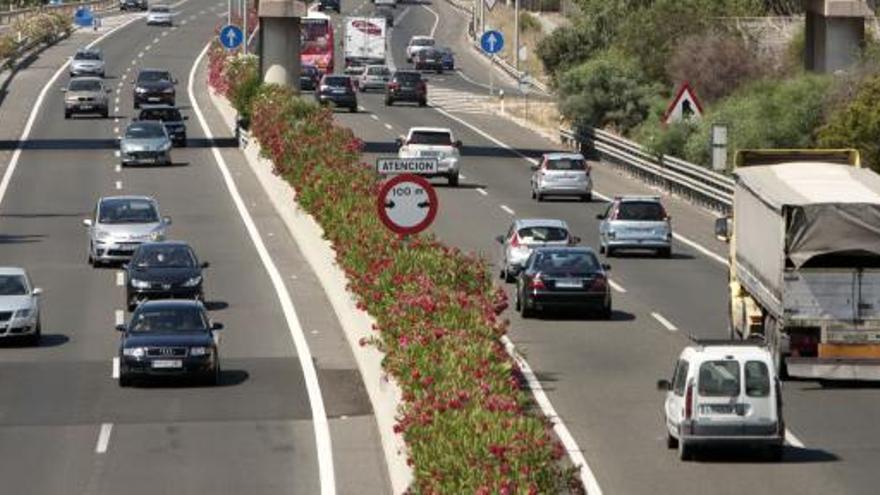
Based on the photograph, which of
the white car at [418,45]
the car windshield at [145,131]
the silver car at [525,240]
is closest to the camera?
the silver car at [525,240]

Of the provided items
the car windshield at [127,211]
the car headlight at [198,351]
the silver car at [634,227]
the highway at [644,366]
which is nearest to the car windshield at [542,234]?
the highway at [644,366]

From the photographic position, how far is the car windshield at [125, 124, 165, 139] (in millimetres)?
72500

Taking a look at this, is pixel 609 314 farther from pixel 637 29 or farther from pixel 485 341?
pixel 637 29

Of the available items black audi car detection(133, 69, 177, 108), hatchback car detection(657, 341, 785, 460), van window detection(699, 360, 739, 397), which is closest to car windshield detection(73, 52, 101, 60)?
black audi car detection(133, 69, 177, 108)

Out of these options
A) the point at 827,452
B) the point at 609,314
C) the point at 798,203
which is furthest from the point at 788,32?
the point at 827,452

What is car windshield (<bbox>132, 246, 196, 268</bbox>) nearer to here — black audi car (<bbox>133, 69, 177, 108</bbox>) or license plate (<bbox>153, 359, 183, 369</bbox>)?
license plate (<bbox>153, 359, 183, 369</bbox>)

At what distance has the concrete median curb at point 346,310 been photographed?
25.0m

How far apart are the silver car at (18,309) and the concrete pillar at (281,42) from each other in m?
38.3

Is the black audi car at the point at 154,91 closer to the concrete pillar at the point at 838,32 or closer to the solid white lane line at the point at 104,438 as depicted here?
the concrete pillar at the point at 838,32

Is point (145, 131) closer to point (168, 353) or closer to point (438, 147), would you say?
point (438, 147)

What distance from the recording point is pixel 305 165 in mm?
53219

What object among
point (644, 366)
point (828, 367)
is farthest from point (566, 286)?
point (828, 367)

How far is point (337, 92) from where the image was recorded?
9644 centimetres

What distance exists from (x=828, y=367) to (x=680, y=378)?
6.18 metres
